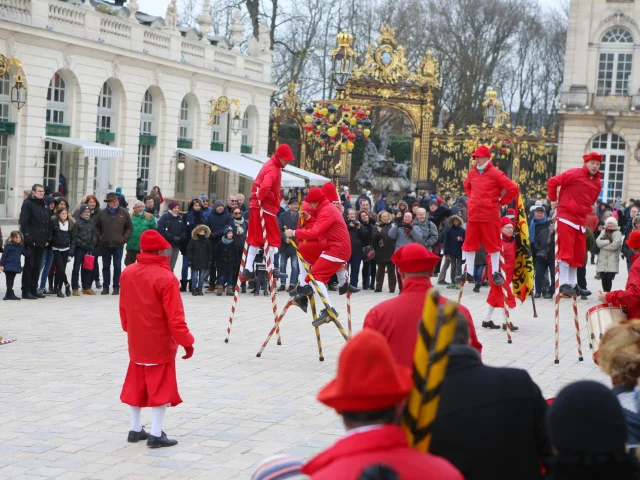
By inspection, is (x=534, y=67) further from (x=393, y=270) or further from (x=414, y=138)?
(x=393, y=270)

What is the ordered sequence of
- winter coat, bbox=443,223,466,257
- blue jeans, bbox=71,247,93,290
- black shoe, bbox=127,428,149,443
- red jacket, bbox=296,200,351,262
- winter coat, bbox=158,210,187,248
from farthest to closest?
winter coat, bbox=443,223,466,257 → winter coat, bbox=158,210,187,248 → blue jeans, bbox=71,247,93,290 → red jacket, bbox=296,200,351,262 → black shoe, bbox=127,428,149,443

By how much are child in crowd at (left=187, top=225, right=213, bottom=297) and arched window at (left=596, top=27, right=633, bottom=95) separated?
34745 millimetres

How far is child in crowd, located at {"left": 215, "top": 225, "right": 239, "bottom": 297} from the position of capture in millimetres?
18750

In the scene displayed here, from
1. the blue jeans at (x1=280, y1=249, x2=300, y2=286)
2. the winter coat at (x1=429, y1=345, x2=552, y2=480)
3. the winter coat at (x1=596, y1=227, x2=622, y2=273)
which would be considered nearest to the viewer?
the winter coat at (x1=429, y1=345, x2=552, y2=480)

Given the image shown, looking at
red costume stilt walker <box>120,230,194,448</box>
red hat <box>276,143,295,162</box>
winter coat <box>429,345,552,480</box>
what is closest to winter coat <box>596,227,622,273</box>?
red hat <box>276,143,295,162</box>

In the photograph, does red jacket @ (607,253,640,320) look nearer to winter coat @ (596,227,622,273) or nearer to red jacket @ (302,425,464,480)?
red jacket @ (302,425,464,480)

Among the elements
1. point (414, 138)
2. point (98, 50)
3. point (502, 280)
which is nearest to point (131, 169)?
point (98, 50)

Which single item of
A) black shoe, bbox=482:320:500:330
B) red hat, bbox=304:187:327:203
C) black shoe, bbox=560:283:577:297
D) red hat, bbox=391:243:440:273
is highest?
red hat, bbox=304:187:327:203

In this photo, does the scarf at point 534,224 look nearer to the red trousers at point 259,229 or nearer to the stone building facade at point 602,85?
the red trousers at point 259,229

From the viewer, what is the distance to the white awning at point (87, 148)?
31.9 m

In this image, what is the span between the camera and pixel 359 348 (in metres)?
3.24

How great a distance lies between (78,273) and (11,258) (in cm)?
156

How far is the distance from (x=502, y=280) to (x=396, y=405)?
10.7m

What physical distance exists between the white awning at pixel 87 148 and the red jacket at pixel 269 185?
1985 centimetres
